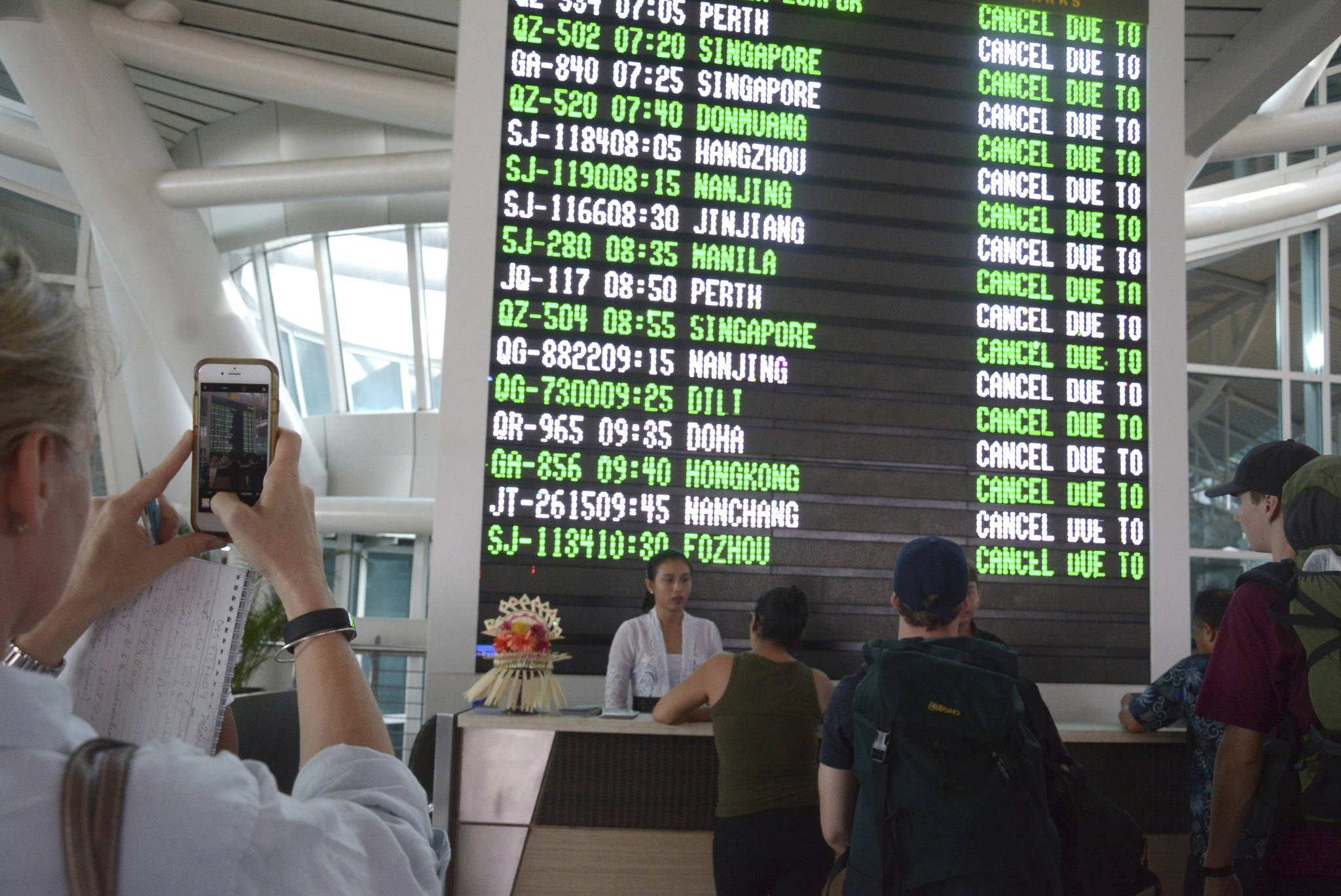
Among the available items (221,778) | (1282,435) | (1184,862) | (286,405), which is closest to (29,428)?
(221,778)

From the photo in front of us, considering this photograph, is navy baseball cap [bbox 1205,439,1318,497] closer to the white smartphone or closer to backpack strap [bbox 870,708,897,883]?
backpack strap [bbox 870,708,897,883]

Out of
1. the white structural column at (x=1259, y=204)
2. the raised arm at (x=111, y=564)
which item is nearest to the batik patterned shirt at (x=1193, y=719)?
the raised arm at (x=111, y=564)

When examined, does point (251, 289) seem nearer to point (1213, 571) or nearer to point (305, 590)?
point (1213, 571)

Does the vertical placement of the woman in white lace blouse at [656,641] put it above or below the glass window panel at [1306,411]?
below

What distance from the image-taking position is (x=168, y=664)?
1089 millimetres

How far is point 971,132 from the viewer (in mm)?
5543

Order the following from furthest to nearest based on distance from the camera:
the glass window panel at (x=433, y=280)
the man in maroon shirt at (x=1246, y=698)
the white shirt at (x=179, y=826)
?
1. the glass window panel at (x=433, y=280)
2. the man in maroon shirt at (x=1246, y=698)
3. the white shirt at (x=179, y=826)

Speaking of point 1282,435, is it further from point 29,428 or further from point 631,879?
point 29,428

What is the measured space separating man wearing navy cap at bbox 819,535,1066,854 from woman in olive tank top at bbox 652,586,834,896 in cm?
86

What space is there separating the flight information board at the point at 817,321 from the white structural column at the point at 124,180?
437 cm

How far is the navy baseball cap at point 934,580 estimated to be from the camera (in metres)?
2.77

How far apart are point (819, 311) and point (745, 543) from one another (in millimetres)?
1186

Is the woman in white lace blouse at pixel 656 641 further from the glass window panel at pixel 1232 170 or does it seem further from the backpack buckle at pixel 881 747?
the glass window panel at pixel 1232 170

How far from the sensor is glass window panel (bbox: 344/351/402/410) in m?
15.9
